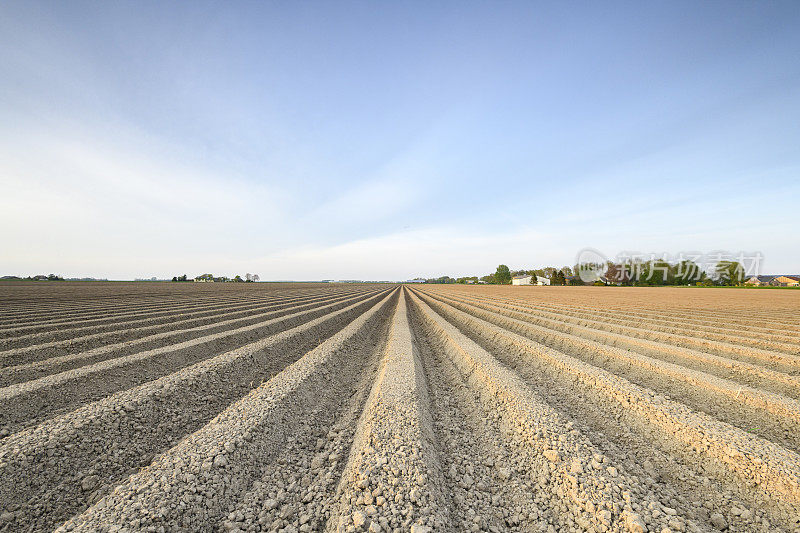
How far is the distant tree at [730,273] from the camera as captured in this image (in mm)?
69312

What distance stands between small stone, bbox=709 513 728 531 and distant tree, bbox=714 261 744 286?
9833 cm

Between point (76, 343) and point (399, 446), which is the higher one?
point (76, 343)

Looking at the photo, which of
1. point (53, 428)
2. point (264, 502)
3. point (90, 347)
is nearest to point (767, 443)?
point (264, 502)

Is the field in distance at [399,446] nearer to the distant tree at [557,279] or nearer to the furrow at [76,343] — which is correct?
the furrow at [76,343]

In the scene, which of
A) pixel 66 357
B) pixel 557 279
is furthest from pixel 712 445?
pixel 557 279

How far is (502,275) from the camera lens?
11912 centimetres

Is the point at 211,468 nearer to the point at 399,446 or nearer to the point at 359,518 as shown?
the point at 359,518

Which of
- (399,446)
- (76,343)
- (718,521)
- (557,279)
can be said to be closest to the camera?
(718,521)

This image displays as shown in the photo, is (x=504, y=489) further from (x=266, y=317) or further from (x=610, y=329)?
(x=266, y=317)

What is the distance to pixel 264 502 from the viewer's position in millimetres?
2320

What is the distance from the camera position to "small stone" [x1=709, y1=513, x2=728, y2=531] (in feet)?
7.00

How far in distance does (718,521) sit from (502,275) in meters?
123

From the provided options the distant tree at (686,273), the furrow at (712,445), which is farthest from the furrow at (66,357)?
the distant tree at (686,273)

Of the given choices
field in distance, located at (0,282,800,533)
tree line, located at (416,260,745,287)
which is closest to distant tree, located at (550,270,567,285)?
tree line, located at (416,260,745,287)
